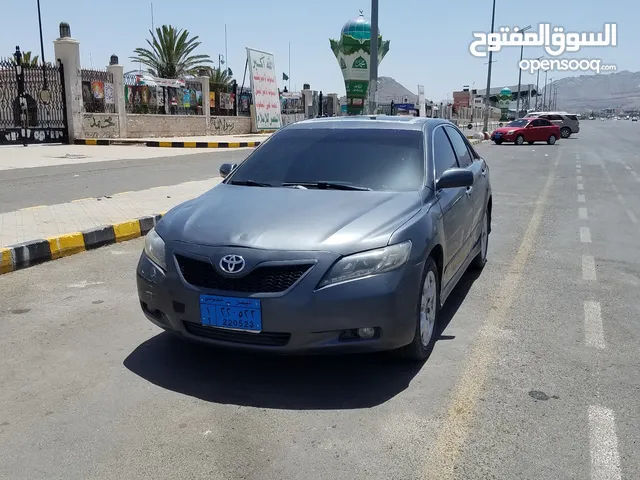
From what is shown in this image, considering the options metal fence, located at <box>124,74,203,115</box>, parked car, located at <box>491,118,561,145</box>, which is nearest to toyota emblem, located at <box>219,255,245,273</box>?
metal fence, located at <box>124,74,203,115</box>

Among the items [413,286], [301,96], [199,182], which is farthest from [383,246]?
[301,96]

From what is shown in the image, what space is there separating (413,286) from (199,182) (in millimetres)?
9562

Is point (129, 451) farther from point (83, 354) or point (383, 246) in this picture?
point (383, 246)

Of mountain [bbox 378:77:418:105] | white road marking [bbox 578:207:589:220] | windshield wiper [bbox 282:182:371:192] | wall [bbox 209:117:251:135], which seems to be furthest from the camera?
mountain [bbox 378:77:418:105]

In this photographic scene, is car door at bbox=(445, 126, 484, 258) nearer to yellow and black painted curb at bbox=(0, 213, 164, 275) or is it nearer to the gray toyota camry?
the gray toyota camry

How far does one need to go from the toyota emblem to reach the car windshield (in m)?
1.24

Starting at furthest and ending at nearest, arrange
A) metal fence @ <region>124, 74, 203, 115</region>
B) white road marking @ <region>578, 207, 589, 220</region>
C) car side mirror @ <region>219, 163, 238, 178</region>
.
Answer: metal fence @ <region>124, 74, 203, 115</region>
white road marking @ <region>578, 207, 589, 220</region>
car side mirror @ <region>219, 163, 238, 178</region>

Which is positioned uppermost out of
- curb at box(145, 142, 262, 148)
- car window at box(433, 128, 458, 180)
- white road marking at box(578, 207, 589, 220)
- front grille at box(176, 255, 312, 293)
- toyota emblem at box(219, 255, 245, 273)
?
car window at box(433, 128, 458, 180)

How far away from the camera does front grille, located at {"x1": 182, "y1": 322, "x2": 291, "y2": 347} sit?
136 inches

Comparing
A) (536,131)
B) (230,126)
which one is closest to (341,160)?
(230,126)

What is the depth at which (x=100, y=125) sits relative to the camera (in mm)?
25688

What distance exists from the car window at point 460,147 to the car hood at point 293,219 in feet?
5.24

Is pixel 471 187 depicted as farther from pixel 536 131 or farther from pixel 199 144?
pixel 536 131

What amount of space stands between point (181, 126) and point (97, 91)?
19.7 feet
